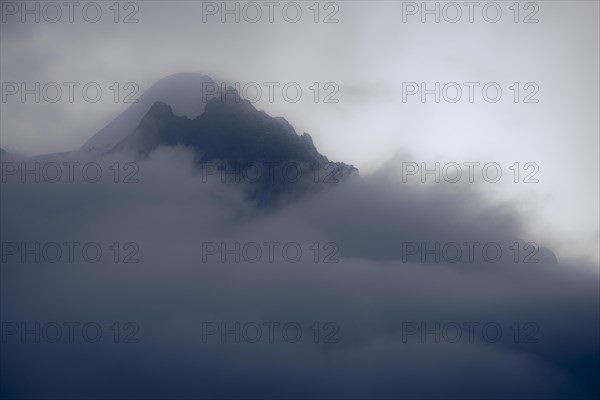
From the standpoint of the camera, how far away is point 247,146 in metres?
8.59

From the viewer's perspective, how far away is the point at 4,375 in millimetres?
6668

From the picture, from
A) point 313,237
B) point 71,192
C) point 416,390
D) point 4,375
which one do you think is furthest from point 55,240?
point 416,390

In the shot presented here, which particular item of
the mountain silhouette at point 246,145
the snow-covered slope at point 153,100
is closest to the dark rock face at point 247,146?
the mountain silhouette at point 246,145

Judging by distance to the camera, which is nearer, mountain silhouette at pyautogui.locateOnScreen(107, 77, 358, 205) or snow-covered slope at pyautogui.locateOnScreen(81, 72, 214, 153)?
snow-covered slope at pyautogui.locateOnScreen(81, 72, 214, 153)

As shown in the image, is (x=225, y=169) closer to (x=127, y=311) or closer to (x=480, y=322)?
(x=127, y=311)

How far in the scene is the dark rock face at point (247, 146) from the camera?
23.9 feet

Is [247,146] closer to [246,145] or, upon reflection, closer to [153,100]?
[246,145]

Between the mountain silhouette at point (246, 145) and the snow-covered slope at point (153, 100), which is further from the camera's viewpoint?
the mountain silhouette at point (246, 145)

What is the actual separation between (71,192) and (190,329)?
2.73 metres

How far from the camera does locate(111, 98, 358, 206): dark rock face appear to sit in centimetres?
728

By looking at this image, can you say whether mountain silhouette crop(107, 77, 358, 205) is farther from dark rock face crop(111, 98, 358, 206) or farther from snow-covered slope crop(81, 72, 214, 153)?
snow-covered slope crop(81, 72, 214, 153)

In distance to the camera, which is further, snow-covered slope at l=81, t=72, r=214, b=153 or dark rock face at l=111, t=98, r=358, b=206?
dark rock face at l=111, t=98, r=358, b=206

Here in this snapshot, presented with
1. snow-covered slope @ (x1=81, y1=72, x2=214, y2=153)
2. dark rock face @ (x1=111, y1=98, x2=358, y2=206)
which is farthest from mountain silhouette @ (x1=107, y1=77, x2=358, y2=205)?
snow-covered slope @ (x1=81, y1=72, x2=214, y2=153)

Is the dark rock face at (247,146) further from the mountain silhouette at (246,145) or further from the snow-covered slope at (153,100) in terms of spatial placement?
the snow-covered slope at (153,100)
